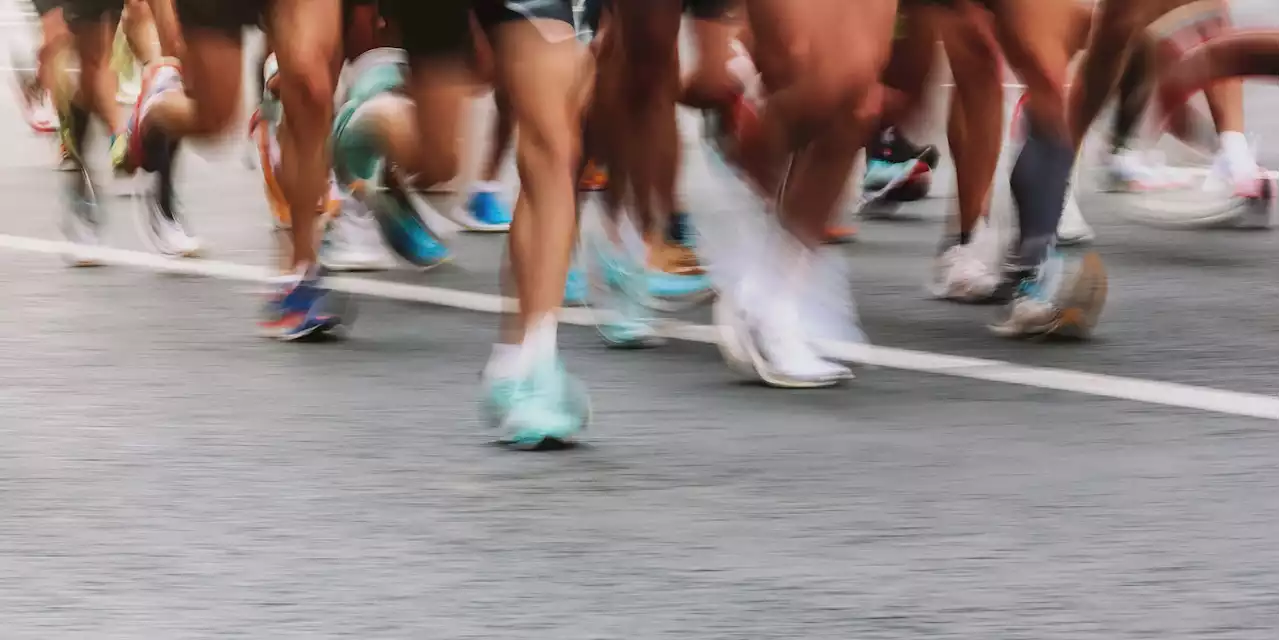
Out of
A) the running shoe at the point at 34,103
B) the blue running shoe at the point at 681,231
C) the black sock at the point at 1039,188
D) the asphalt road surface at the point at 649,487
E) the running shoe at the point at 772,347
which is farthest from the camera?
the running shoe at the point at 34,103

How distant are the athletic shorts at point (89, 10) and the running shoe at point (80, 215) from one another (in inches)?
21.3

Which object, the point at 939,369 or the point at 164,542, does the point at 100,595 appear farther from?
the point at 939,369

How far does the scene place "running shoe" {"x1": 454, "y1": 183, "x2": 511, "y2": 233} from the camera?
7965mm

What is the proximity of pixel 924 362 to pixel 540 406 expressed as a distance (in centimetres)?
140

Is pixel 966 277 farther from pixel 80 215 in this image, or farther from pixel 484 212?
pixel 80 215

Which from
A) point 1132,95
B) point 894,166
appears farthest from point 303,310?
point 894,166

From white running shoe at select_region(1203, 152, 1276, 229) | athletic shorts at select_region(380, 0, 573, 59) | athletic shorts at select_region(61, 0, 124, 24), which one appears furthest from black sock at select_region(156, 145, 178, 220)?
white running shoe at select_region(1203, 152, 1276, 229)

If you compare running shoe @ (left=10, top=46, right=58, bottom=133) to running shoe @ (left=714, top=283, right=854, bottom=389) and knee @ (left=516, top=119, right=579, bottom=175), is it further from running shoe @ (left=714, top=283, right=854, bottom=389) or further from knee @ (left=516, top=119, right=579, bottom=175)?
knee @ (left=516, top=119, right=579, bottom=175)

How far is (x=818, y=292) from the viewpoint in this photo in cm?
457

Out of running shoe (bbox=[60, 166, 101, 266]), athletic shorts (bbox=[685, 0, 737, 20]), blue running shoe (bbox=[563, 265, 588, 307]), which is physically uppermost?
athletic shorts (bbox=[685, 0, 737, 20])

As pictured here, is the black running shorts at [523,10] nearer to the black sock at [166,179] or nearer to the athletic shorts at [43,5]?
the black sock at [166,179]

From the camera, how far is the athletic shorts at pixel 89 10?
6777 mm

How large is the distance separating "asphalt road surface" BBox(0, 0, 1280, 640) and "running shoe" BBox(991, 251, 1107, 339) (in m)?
0.07

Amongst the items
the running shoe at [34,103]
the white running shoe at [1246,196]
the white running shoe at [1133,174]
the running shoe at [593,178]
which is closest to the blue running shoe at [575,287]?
the running shoe at [593,178]
